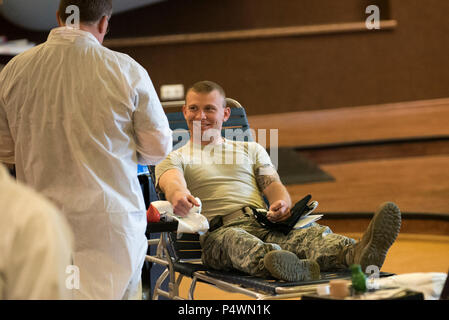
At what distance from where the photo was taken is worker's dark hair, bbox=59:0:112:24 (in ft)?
6.45

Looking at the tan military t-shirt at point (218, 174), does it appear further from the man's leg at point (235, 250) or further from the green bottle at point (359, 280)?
the green bottle at point (359, 280)

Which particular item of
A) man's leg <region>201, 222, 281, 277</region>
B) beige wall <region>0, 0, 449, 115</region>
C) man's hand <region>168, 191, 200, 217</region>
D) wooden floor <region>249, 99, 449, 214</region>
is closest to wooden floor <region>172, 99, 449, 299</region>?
wooden floor <region>249, 99, 449, 214</region>

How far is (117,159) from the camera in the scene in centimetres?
195

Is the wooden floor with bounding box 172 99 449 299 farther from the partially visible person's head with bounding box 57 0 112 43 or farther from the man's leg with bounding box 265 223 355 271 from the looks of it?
the partially visible person's head with bounding box 57 0 112 43

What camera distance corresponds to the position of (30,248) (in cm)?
87

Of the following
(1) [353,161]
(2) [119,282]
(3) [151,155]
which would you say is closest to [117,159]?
(3) [151,155]

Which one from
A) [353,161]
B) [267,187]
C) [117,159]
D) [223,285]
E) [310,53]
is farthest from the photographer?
[310,53]

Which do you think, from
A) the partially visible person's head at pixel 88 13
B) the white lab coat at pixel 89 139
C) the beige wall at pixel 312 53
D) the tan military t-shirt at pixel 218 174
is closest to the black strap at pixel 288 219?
the tan military t-shirt at pixel 218 174

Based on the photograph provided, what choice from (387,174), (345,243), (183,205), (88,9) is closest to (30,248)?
(88,9)

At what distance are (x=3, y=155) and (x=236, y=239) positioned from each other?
2.65 feet

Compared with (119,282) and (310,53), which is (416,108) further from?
(119,282)

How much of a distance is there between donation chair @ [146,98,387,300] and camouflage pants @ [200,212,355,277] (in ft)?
0.12

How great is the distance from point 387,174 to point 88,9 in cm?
513

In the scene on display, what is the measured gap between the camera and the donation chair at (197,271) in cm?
210
